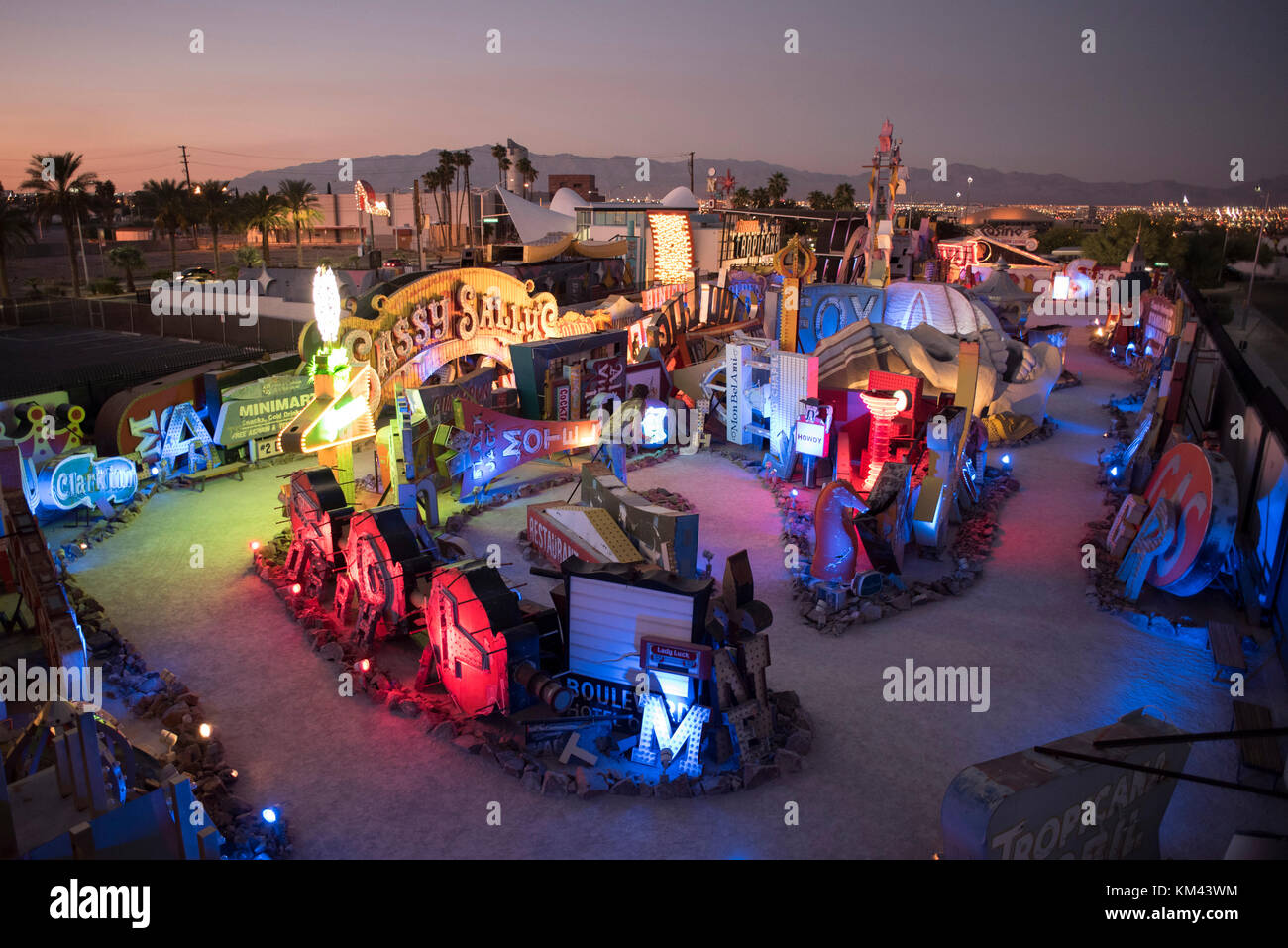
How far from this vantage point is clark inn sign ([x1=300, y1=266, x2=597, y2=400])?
67.2 ft

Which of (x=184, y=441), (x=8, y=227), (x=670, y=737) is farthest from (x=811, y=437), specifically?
(x=8, y=227)

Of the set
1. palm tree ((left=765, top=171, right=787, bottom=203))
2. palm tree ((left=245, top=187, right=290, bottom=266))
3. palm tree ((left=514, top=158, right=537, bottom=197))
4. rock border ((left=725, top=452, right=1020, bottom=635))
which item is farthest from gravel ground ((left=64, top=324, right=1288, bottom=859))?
palm tree ((left=765, top=171, right=787, bottom=203))

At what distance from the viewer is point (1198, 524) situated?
45.1ft

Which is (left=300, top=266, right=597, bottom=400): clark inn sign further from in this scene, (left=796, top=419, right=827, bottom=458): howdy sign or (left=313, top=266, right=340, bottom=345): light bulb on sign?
(left=796, top=419, right=827, bottom=458): howdy sign

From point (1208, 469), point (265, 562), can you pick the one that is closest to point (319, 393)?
point (265, 562)

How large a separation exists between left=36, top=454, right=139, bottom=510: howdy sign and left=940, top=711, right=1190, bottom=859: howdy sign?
1741 centimetres

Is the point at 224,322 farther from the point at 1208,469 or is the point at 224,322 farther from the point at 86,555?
the point at 1208,469


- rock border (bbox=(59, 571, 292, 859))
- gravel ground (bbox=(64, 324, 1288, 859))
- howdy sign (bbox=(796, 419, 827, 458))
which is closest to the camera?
rock border (bbox=(59, 571, 292, 859))

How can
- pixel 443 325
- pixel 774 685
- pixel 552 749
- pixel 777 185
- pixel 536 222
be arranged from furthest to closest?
1. pixel 777 185
2. pixel 536 222
3. pixel 443 325
4. pixel 774 685
5. pixel 552 749

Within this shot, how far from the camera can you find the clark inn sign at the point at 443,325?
20.5 meters

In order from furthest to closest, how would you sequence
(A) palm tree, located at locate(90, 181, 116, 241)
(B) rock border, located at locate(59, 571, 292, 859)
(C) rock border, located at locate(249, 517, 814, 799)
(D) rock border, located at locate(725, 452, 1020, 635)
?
(A) palm tree, located at locate(90, 181, 116, 241) < (D) rock border, located at locate(725, 452, 1020, 635) < (C) rock border, located at locate(249, 517, 814, 799) < (B) rock border, located at locate(59, 571, 292, 859)

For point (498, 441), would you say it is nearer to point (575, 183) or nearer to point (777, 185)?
point (777, 185)

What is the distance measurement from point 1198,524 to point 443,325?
16.9 m

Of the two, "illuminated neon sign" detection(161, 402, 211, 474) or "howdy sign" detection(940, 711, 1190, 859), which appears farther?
"illuminated neon sign" detection(161, 402, 211, 474)
